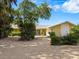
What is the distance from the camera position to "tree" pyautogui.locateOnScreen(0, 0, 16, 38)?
22.6 m

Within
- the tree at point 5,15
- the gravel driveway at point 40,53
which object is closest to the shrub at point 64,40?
the gravel driveway at point 40,53

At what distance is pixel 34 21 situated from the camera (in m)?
28.6

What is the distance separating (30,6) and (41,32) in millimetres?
21996

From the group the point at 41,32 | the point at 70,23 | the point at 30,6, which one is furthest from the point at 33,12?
the point at 41,32

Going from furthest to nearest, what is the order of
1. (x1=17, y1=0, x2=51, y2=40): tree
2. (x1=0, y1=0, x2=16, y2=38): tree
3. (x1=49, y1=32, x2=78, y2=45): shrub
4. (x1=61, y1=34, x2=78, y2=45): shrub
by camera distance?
(x1=17, y1=0, x2=51, y2=40): tree
(x1=0, y1=0, x2=16, y2=38): tree
(x1=61, y1=34, x2=78, y2=45): shrub
(x1=49, y1=32, x2=78, y2=45): shrub

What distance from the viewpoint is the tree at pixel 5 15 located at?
22609mm

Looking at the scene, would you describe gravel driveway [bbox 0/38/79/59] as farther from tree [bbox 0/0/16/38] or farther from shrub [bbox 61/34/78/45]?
tree [bbox 0/0/16/38]

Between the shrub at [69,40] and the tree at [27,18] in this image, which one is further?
the tree at [27,18]

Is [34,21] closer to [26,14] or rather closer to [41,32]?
[26,14]

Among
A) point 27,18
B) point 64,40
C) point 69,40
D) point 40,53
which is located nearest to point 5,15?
point 27,18

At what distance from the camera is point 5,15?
27453 mm

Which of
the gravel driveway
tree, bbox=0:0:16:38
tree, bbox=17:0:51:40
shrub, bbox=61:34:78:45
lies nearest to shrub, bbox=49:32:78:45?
shrub, bbox=61:34:78:45

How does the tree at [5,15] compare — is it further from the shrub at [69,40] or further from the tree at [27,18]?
the shrub at [69,40]

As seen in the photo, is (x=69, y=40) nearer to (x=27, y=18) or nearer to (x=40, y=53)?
(x=40, y=53)
